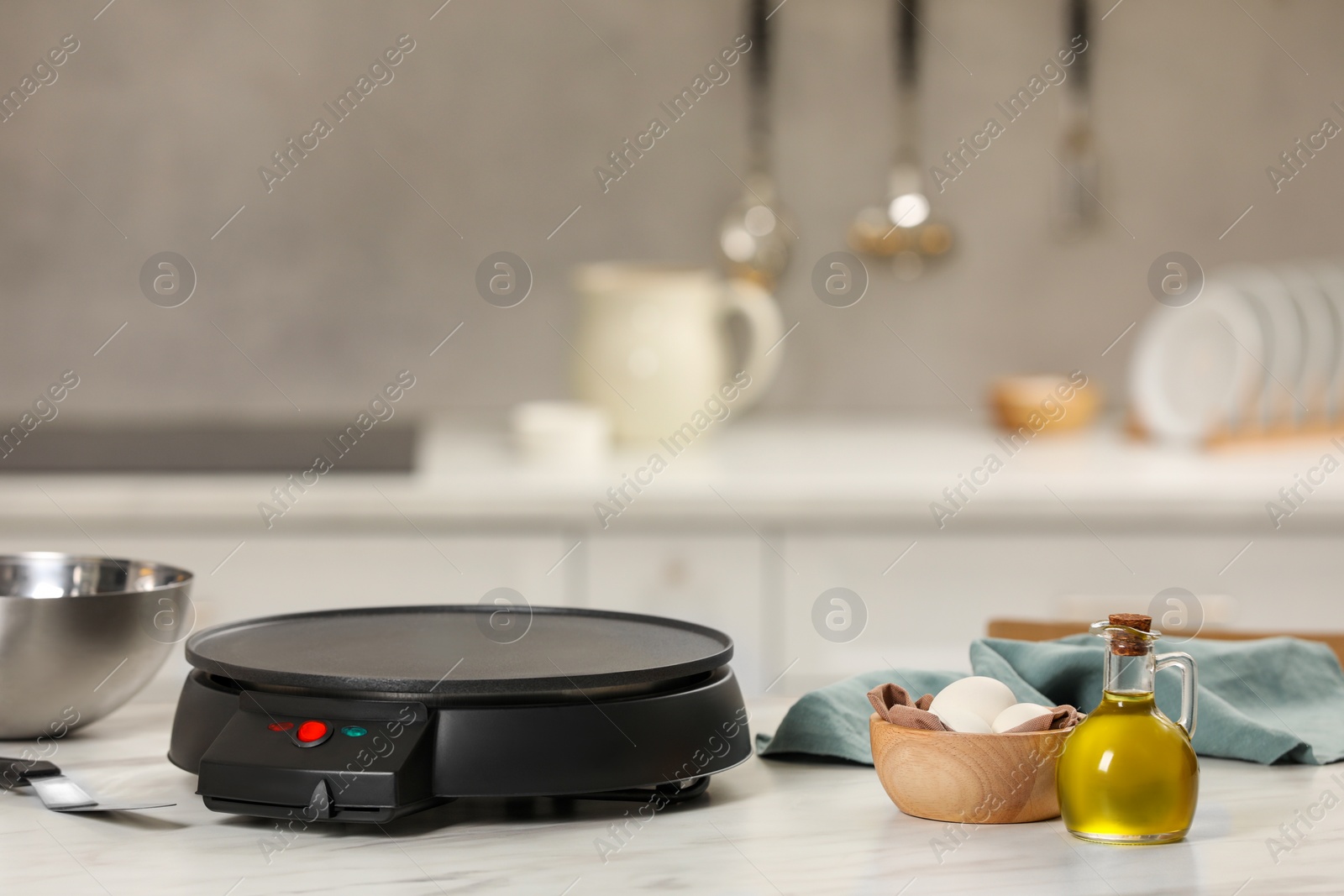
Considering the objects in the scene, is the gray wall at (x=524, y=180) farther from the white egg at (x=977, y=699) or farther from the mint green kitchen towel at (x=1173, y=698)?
the white egg at (x=977, y=699)

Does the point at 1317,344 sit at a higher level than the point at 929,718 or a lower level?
higher

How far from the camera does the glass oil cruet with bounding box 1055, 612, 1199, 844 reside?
61cm

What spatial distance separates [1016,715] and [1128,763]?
0.07m

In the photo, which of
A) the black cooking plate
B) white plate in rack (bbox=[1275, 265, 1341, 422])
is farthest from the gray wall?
the black cooking plate

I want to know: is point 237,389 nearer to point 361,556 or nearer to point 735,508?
point 361,556

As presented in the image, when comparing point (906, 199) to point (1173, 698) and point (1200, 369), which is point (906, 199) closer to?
point (1200, 369)

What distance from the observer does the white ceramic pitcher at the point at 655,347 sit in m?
2.02

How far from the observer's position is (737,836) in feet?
2.13

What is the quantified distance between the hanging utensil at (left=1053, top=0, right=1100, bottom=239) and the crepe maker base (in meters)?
1.88

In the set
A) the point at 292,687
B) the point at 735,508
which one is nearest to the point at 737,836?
the point at 292,687

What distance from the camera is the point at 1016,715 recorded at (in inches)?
26.4

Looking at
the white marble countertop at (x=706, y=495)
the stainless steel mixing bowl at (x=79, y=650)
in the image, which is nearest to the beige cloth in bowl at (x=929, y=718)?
the stainless steel mixing bowl at (x=79, y=650)

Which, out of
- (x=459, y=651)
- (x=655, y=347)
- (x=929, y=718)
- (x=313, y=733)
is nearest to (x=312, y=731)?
(x=313, y=733)

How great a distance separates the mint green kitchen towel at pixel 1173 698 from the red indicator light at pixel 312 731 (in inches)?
10.4
